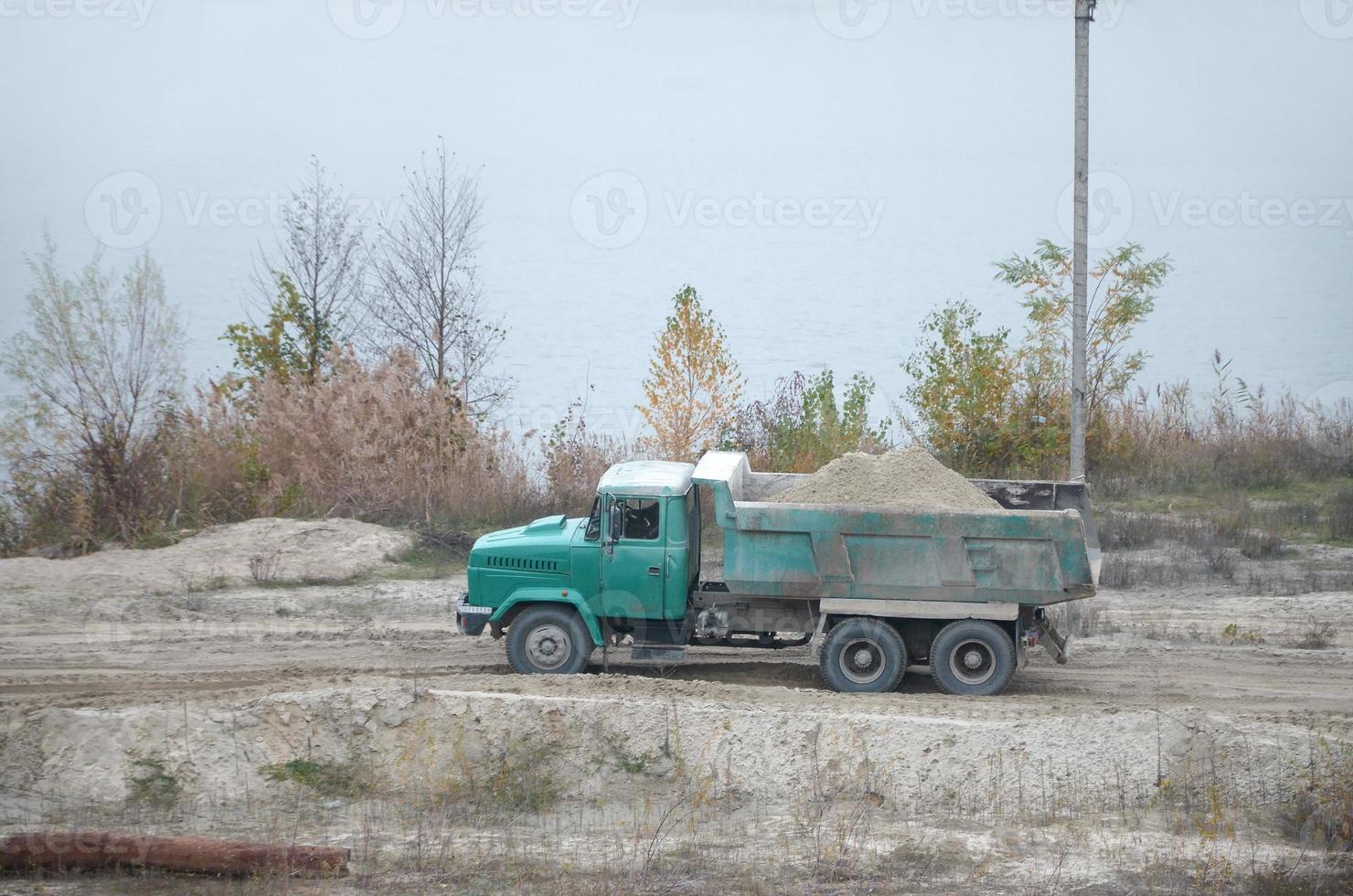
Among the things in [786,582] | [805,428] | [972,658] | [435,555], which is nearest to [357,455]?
[435,555]

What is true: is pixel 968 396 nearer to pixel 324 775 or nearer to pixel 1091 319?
pixel 1091 319

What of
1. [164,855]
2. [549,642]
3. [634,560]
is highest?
[634,560]

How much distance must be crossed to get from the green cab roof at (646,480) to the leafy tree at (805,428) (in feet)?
27.3

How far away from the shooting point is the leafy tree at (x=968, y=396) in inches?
798

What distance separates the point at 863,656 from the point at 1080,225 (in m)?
6.89

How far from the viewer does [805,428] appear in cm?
2047

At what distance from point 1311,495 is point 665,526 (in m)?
14.1

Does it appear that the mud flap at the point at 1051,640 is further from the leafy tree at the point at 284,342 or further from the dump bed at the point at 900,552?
A: the leafy tree at the point at 284,342

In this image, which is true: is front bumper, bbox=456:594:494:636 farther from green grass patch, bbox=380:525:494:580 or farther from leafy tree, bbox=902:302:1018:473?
leafy tree, bbox=902:302:1018:473

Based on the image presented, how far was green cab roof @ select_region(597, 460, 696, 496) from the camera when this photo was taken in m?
11.1

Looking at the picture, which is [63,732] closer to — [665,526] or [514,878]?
[514,878]

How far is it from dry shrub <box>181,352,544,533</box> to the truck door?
864cm

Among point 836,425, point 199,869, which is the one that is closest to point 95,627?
point 199,869

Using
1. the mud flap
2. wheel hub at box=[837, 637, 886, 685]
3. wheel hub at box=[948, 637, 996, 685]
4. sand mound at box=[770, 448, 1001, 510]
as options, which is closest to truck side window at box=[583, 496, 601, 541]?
sand mound at box=[770, 448, 1001, 510]
